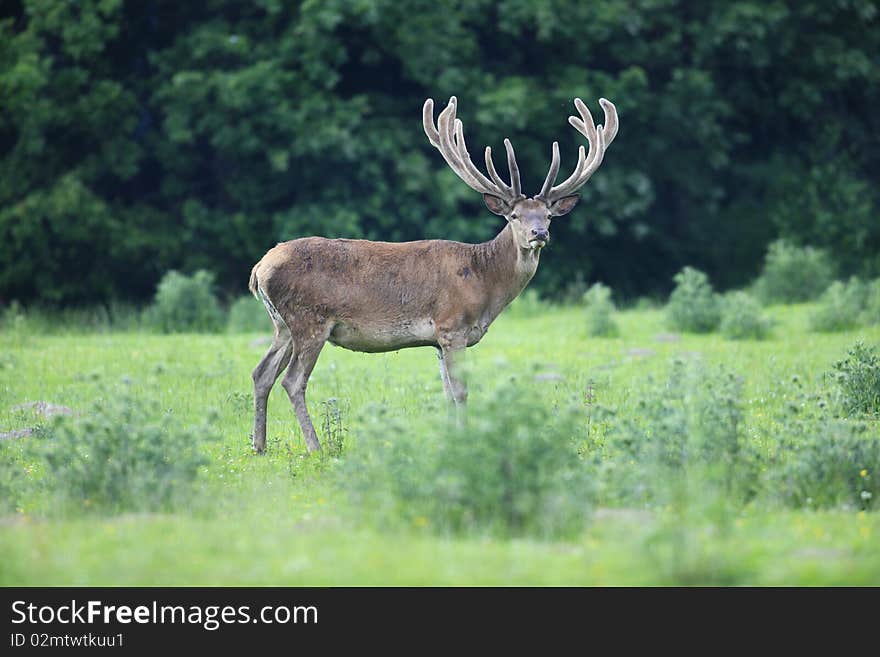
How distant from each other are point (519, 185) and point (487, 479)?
401cm

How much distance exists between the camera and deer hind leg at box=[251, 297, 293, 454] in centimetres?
1059

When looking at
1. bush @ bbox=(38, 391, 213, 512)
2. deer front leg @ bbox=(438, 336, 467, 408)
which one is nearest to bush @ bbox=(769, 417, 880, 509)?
deer front leg @ bbox=(438, 336, 467, 408)

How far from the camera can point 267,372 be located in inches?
423

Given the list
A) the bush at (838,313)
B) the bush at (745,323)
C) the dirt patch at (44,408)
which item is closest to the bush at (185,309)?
the dirt patch at (44,408)

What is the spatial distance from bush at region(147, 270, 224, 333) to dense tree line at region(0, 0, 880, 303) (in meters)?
4.06

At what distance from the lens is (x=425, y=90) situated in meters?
25.4

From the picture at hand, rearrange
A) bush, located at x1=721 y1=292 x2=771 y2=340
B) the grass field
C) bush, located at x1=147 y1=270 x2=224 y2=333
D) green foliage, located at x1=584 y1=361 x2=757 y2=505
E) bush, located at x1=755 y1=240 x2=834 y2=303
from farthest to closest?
bush, located at x1=755 y1=240 x2=834 y2=303 < bush, located at x1=147 y1=270 x2=224 y2=333 < bush, located at x1=721 y1=292 x2=771 y2=340 < green foliage, located at x1=584 y1=361 x2=757 y2=505 < the grass field

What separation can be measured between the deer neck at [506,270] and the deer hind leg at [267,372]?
1702mm

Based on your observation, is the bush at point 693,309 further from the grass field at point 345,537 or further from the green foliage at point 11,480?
the green foliage at point 11,480

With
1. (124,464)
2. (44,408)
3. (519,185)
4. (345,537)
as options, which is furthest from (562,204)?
(44,408)

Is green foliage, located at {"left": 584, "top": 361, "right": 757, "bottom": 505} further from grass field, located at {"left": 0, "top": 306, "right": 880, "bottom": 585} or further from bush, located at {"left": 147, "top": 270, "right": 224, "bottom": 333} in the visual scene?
bush, located at {"left": 147, "top": 270, "right": 224, "bottom": 333}

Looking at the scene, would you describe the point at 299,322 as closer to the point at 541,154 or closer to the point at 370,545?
→ the point at 370,545
